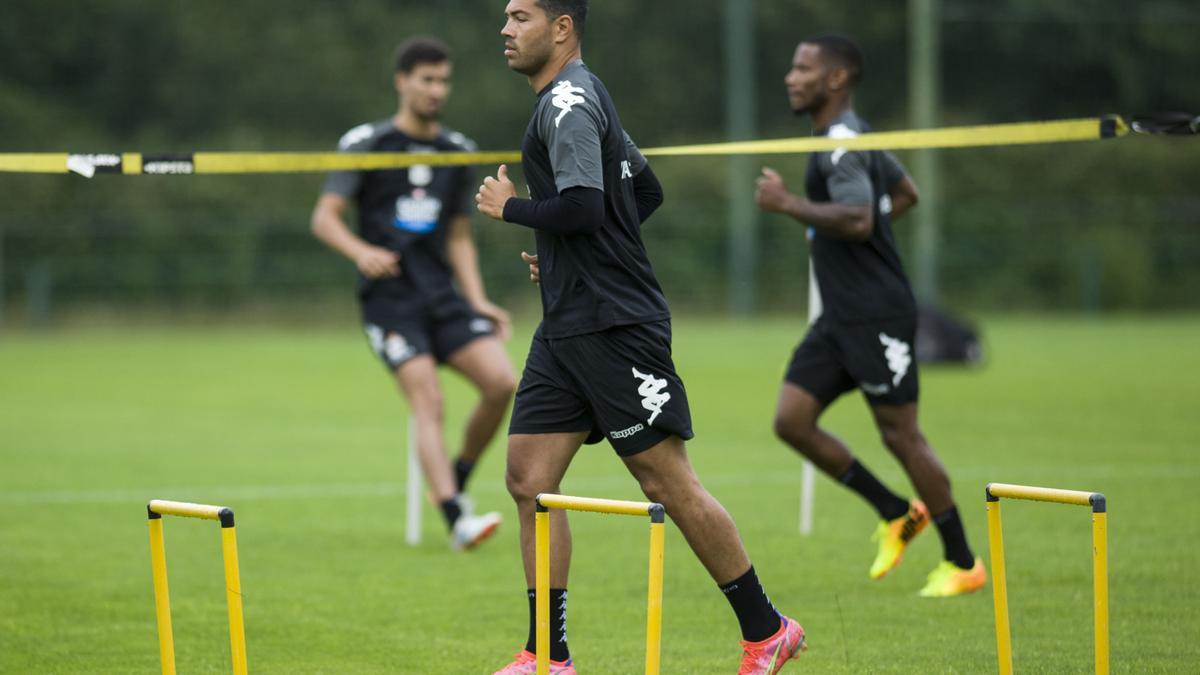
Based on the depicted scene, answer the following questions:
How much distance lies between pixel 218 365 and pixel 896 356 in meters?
18.9

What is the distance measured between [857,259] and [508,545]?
8.59 feet

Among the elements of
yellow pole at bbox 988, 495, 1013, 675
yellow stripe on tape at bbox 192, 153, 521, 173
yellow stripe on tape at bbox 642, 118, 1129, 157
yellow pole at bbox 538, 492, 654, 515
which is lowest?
yellow pole at bbox 988, 495, 1013, 675

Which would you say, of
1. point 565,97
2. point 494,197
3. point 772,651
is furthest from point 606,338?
point 772,651

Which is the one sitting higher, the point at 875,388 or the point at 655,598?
the point at 875,388

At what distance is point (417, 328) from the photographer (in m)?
9.52

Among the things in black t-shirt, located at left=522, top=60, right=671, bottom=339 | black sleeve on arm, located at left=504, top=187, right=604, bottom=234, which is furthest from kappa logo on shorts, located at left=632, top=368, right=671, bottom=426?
black sleeve on arm, located at left=504, top=187, right=604, bottom=234

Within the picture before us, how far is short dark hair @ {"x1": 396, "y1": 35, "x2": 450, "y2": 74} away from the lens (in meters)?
9.41

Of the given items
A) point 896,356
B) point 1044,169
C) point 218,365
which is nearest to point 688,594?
point 896,356

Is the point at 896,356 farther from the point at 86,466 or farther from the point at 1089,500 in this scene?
the point at 86,466

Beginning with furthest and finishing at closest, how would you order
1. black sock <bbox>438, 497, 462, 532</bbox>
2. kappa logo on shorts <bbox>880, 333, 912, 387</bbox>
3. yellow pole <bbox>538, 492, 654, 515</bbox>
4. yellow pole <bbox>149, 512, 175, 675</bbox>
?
black sock <bbox>438, 497, 462, 532</bbox> → kappa logo on shorts <bbox>880, 333, 912, 387</bbox> → yellow pole <bbox>149, 512, 175, 675</bbox> → yellow pole <bbox>538, 492, 654, 515</bbox>

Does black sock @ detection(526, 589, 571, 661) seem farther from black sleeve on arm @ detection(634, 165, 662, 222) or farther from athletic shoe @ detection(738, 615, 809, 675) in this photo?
black sleeve on arm @ detection(634, 165, 662, 222)

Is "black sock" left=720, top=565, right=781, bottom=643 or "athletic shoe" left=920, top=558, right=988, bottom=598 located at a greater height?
"black sock" left=720, top=565, right=781, bottom=643

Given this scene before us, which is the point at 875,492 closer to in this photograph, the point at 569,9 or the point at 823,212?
the point at 823,212

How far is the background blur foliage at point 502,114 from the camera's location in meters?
37.1
